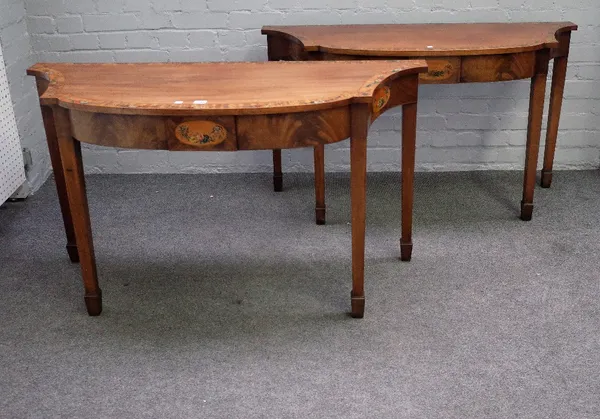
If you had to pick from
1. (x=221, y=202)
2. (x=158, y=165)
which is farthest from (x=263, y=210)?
(x=158, y=165)

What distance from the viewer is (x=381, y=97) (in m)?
2.19

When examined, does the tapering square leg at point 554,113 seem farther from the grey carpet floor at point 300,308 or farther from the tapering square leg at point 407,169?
the tapering square leg at point 407,169

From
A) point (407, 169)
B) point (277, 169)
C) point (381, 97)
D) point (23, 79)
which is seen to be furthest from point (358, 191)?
point (23, 79)

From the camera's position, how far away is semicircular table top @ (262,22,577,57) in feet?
8.48

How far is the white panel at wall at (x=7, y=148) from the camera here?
119 inches

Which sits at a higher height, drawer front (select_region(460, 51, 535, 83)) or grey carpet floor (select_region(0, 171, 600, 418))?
drawer front (select_region(460, 51, 535, 83))

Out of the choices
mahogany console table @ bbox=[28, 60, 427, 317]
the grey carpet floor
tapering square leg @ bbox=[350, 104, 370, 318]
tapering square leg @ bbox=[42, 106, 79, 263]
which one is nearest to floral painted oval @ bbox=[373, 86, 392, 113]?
mahogany console table @ bbox=[28, 60, 427, 317]

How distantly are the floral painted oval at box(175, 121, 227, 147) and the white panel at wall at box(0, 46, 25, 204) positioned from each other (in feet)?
4.45

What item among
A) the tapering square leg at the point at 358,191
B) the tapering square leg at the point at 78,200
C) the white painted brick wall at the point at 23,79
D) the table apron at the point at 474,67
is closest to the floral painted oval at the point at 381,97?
the tapering square leg at the point at 358,191

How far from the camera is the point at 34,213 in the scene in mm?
3199

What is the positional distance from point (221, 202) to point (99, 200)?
56cm

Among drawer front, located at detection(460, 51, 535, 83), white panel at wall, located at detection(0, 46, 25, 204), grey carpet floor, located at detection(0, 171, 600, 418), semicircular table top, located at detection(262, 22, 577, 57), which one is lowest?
grey carpet floor, located at detection(0, 171, 600, 418)

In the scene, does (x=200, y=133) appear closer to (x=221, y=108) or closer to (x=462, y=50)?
(x=221, y=108)

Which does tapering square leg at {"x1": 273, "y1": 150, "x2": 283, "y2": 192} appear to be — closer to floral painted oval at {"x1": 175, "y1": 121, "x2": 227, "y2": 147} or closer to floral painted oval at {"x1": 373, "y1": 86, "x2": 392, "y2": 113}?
floral painted oval at {"x1": 373, "y1": 86, "x2": 392, "y2": 113}
